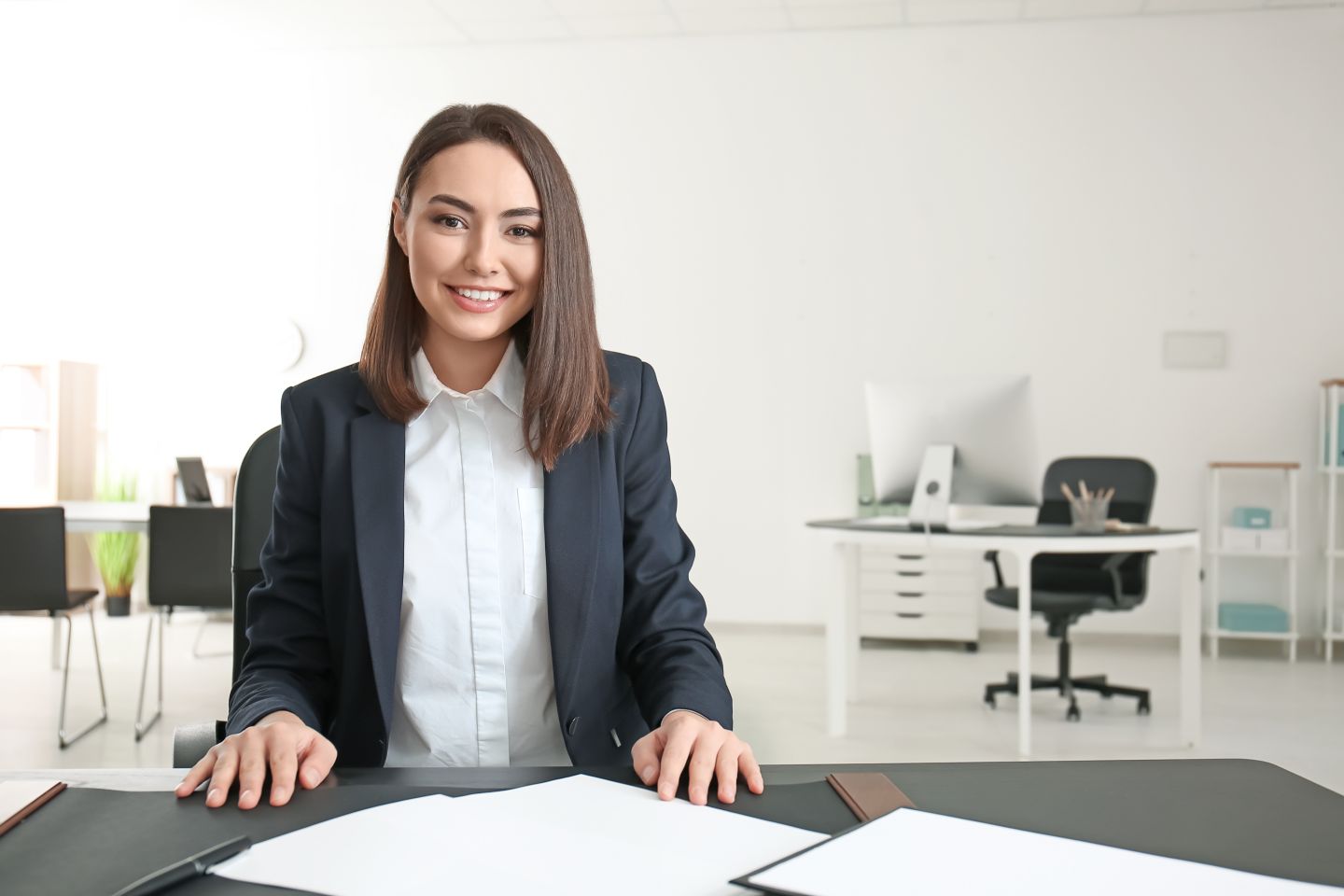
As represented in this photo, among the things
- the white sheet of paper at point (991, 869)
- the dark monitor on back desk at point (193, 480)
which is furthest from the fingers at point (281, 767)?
the dark monitor on back desk at point (193, 480)

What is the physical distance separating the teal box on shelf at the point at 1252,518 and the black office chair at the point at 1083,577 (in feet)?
4.22

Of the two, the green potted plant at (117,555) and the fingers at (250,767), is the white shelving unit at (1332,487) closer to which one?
the fingers at (250,767)

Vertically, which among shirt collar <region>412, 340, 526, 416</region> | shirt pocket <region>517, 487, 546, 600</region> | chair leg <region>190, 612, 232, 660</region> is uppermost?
shirt collar <region>412, 340, 526, 416</region>

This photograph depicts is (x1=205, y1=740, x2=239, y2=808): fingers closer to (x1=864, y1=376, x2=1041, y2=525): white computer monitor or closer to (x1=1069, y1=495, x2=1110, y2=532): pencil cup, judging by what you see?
(x1=864, y1=376, x2=1041, y2=525): white computer monitor

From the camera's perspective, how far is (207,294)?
683 centimetres

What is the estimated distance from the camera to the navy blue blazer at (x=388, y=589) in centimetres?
121

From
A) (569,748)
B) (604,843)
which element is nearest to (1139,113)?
(569,748)

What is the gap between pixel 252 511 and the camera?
4.95ft

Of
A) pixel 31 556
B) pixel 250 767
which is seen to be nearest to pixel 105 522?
pixel 31 556

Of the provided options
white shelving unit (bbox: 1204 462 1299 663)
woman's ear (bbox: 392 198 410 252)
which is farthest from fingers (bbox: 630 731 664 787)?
white shelving unit (bbox: 1204 462 1299 663)

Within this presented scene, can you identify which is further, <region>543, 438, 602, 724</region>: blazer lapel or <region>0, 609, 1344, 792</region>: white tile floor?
<region>0, 609, 1344, 792</region>: white tile floor

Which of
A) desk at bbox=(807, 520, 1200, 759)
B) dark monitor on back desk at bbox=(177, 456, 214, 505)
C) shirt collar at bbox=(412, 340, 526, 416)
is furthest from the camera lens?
dark monitor on back desk at bbox=(177, 456, 214, 505)

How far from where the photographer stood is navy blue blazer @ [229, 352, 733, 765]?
1.21 meters

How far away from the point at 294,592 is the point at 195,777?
478 mm
